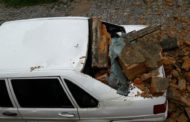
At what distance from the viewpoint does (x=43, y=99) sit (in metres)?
5.75

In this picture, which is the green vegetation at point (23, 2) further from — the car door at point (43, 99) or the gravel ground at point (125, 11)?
the car door at point (43, 99)

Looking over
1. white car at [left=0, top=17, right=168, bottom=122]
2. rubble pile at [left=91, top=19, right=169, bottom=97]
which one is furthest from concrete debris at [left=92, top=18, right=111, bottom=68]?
white car at [left=0, top=17, right=168, bottom=122]

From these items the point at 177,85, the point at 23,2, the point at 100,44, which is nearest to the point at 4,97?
the point at 100,44

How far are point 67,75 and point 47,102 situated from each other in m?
0.57

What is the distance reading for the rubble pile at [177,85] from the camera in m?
6.28

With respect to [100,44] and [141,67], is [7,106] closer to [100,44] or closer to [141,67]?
[100,44]

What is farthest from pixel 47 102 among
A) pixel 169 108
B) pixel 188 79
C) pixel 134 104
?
pixel 188 79

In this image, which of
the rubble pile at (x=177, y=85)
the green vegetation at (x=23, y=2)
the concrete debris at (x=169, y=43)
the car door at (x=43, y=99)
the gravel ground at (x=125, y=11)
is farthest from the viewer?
the green vegetation at (x=23, y=2)

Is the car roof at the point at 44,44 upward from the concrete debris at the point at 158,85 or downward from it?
upward

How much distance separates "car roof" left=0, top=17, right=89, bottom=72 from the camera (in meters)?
5.64

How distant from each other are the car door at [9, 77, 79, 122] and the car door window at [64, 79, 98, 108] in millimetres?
103

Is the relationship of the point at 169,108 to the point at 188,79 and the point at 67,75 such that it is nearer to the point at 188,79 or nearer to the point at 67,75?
the point at 188,79

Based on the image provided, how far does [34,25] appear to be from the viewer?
21.2ft

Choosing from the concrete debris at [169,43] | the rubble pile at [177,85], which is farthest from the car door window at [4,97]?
the concrete debris at [169,43]
